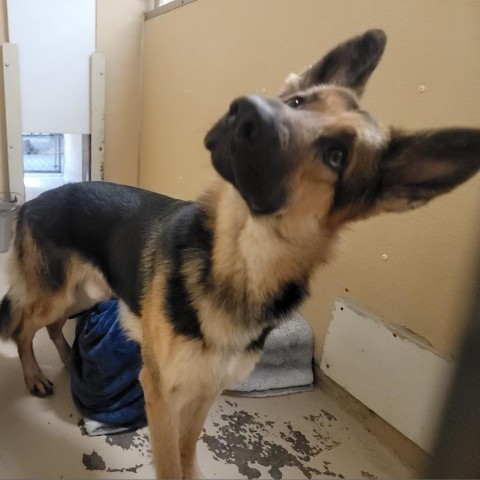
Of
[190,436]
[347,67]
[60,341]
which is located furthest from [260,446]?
[347,67]

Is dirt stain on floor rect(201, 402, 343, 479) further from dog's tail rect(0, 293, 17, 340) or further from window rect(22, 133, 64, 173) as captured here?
window rect(22, 133, 64, 173)

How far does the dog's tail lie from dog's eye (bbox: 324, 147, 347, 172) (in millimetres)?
1693

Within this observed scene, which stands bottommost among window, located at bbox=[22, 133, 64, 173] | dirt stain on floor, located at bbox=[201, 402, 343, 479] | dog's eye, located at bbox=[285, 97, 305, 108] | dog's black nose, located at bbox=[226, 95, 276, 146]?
dirt stain on floor, located at bbox=[201, 402, 343, 479]

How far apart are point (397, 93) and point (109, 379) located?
180 centimetres

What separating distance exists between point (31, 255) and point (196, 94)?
74.6 inches

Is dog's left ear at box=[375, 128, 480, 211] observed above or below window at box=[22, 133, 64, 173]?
above

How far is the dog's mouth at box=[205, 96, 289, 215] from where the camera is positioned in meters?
0.90

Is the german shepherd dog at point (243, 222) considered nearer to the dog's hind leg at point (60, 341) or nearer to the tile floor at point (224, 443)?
the tile floor at point (224, 443)

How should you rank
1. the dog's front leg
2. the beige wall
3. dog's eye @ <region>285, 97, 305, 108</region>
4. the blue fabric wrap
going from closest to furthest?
1. dog's eye @ <region>285, 97, 305, 108</region>
2. the dog's front leg
3. the beige wall
4. the blue fabric wrap

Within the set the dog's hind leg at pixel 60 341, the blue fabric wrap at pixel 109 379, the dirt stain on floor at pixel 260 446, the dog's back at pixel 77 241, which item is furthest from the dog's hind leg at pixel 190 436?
the dog's hind leg at pixel 60 341

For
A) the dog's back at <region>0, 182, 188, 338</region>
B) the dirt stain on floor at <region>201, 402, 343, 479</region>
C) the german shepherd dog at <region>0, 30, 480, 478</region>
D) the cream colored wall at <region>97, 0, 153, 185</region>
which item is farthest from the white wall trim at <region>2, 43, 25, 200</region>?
the dirt stain on floor at <region>201, 402, 343, 479</region>

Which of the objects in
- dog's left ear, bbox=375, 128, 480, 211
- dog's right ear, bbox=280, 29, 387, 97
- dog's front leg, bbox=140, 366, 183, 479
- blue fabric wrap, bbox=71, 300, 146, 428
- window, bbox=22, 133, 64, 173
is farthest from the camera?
window, bbox=22, 133, 64, 173

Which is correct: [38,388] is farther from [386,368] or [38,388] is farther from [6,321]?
[386,368]

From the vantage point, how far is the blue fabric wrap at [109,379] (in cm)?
191
